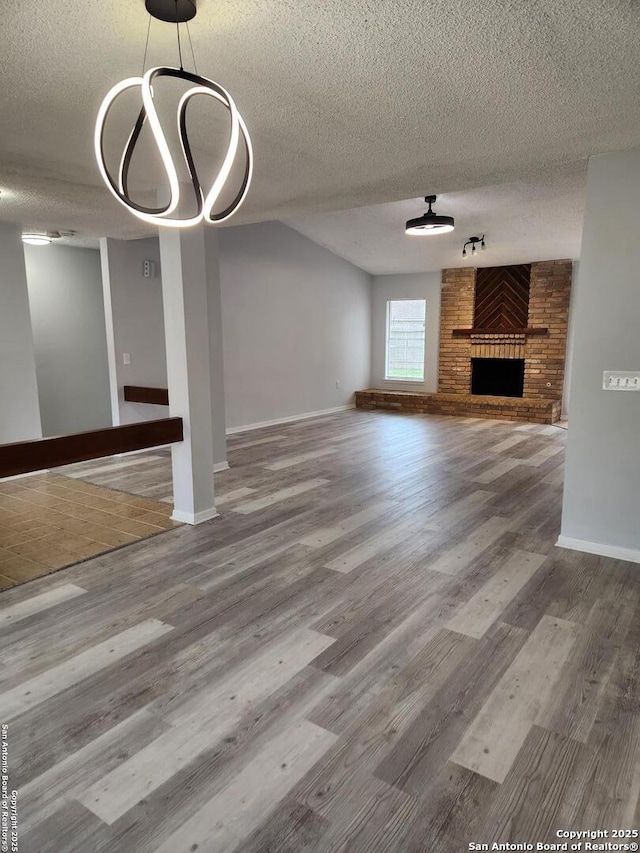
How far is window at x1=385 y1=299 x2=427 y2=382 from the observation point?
9.52m

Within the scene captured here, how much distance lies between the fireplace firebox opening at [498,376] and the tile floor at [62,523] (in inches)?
256

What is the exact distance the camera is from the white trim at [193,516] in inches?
146

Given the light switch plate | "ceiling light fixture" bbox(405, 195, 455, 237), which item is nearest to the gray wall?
"ceiling light fixture" bbox(405, 195, 455, 237)

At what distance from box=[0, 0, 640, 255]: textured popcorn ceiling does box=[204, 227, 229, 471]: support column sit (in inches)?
54.2

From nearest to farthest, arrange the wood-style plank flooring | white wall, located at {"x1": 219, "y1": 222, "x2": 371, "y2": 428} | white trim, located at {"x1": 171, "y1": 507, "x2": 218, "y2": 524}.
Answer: the wood-style plank flooring → white trim, located at {"x1": 171, "y1": 507, "x2": 218, "y2": 524} → white wall, located at {"x1": 219, "y1": 222, "x2": 371, "y2": 428}

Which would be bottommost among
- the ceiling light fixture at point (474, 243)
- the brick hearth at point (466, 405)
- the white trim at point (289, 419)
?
the white trim at point (289, 419)

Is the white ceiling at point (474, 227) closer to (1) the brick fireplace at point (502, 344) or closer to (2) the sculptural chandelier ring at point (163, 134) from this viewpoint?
(1) the brick fireplace at point (502, 344)

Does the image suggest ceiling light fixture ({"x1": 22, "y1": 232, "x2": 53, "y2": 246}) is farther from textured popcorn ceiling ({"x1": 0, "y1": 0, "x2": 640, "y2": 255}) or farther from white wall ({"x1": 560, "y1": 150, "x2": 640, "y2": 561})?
white wall ({"x1": 560, "y1": 150, "x2": 640, "y2": 561})

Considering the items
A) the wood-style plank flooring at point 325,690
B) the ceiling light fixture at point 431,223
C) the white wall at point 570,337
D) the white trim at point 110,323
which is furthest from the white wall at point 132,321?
the white wall at point 570,337

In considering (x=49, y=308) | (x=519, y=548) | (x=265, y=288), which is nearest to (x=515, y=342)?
(x=265, y=288)

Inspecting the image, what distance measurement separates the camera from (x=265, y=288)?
7.42 m

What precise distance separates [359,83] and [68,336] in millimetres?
5669

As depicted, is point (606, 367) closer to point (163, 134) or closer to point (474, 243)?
point (163, 134)

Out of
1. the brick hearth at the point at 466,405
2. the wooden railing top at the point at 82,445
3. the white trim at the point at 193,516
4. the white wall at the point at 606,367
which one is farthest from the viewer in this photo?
the brick hearth at the point at 466,405
